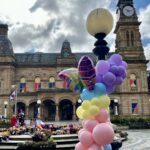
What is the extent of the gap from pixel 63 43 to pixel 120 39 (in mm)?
11450

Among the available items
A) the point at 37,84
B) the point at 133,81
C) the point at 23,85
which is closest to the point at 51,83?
the point at 37,84

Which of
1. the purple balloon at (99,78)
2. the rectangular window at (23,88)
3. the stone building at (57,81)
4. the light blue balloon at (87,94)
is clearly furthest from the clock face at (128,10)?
the light blue balloon at (87,94)

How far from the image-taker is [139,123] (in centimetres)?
3997

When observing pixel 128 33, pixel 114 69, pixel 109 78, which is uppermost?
pixel 128 33

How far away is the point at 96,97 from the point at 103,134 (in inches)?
46.4

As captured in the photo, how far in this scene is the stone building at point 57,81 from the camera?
50906 mm

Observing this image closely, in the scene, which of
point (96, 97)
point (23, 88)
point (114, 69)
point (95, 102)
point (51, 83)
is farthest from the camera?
point (51, 83)

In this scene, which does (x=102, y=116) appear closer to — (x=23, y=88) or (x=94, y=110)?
(x=94, y=110)

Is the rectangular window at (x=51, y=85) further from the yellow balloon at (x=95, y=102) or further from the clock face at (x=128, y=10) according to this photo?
the yellow balloon at (x=95, y=102)

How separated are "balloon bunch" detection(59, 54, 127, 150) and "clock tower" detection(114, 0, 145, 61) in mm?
46354

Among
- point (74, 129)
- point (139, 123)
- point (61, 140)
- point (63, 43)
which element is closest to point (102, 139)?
point (61, 140)

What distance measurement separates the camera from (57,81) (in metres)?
55.5

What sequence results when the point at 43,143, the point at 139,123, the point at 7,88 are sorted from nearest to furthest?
1. the point at 43,143
2. the point at 139,123
3. the point at 7,88

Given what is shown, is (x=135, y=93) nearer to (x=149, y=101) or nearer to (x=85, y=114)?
(x=149, y=101)
